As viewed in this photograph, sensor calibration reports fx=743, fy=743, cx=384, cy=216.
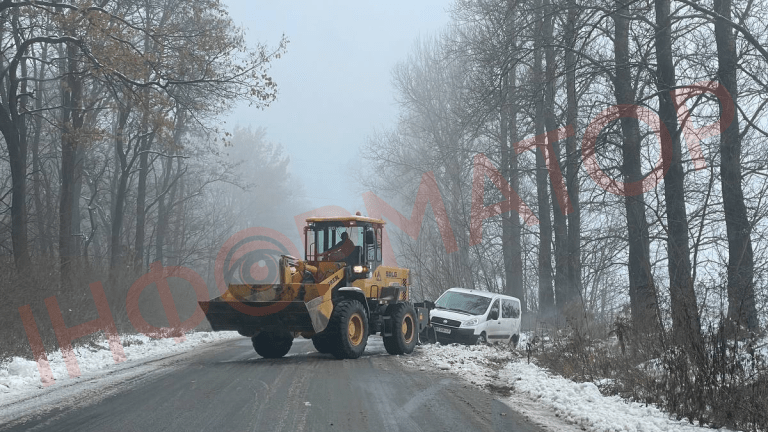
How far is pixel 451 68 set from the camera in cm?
4103

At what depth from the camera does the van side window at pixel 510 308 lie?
23.0 meters

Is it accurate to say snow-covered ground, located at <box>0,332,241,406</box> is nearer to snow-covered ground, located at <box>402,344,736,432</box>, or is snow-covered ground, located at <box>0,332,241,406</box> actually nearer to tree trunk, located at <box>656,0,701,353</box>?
snow-covered ground, located at <box>402,344,736,432</box>

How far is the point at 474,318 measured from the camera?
A: 2117 centimetres

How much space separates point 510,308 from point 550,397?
13.3 meters

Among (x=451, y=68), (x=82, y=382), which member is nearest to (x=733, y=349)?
(x=82, y=382)

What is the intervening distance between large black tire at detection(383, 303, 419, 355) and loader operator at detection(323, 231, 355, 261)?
1664 millimetres

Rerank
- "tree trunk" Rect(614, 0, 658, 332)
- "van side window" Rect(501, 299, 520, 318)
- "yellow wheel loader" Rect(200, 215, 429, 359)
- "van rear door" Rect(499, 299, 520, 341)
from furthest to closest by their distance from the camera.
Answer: "van side window" Rect(501, 299, 520, 318)
"van rear door" Rect(499, 299, 520, 341)
"tree trunk" Rect(614, 0, 658, 332)
"yellow wheel loader" Rect(200, 215, 429, 359)

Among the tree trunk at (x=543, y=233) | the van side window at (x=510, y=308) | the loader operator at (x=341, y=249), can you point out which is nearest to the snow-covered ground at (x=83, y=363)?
the loader operator at (x=341, y=249)

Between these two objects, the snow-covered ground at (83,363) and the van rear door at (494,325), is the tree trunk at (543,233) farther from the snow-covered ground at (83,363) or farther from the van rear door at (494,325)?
the snow-covered ground at (83,363)

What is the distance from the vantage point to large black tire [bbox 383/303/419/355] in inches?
656

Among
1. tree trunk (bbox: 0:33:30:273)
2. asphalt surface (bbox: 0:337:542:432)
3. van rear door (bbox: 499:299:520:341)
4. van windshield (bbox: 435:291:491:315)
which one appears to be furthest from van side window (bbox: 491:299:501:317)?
tree trunk (bbox: 0:33:30:273)

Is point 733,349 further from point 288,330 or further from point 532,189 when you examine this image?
point 532,189

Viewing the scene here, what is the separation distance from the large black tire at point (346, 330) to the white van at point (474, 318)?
5868mm

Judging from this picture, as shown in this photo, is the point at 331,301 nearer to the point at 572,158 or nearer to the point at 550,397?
the point at 550,397
